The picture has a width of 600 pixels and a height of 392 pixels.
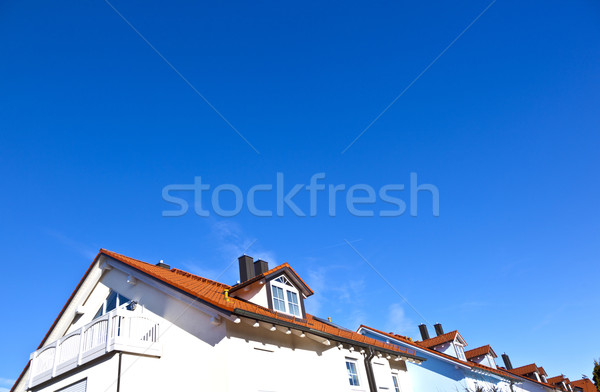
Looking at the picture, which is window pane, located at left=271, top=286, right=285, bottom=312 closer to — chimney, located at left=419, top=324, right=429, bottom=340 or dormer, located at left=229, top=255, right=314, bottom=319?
dormer, located at left=229, top=255, right=314, bottom=319

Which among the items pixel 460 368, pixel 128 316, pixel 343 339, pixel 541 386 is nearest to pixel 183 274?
pixel 128 316

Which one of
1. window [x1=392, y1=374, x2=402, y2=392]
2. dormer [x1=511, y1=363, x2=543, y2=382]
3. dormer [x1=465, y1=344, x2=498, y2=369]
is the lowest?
window [x1=392, y1=374, x2=402, y2=392]

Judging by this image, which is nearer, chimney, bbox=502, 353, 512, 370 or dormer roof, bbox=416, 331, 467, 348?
dormer roof, bbox=416, 331, 467, 348

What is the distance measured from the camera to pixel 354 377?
17.9m

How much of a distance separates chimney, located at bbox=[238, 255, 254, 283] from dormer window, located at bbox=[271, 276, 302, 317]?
8.37ft

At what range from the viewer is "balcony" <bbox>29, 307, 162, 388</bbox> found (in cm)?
1329

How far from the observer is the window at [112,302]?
16.9 metres

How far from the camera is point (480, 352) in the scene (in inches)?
1439

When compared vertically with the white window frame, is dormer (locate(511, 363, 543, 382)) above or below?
above

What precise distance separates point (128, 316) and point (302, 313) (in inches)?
290

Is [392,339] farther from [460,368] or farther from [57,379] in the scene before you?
[57,379]

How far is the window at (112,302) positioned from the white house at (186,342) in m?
0.04

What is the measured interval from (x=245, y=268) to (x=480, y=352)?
1112 inches

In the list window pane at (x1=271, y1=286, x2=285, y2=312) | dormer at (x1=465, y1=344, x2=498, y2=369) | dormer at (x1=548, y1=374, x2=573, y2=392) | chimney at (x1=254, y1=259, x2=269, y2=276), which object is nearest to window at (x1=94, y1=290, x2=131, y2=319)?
chimney at (x1=254, y1=259, x2=269, y2=276)
